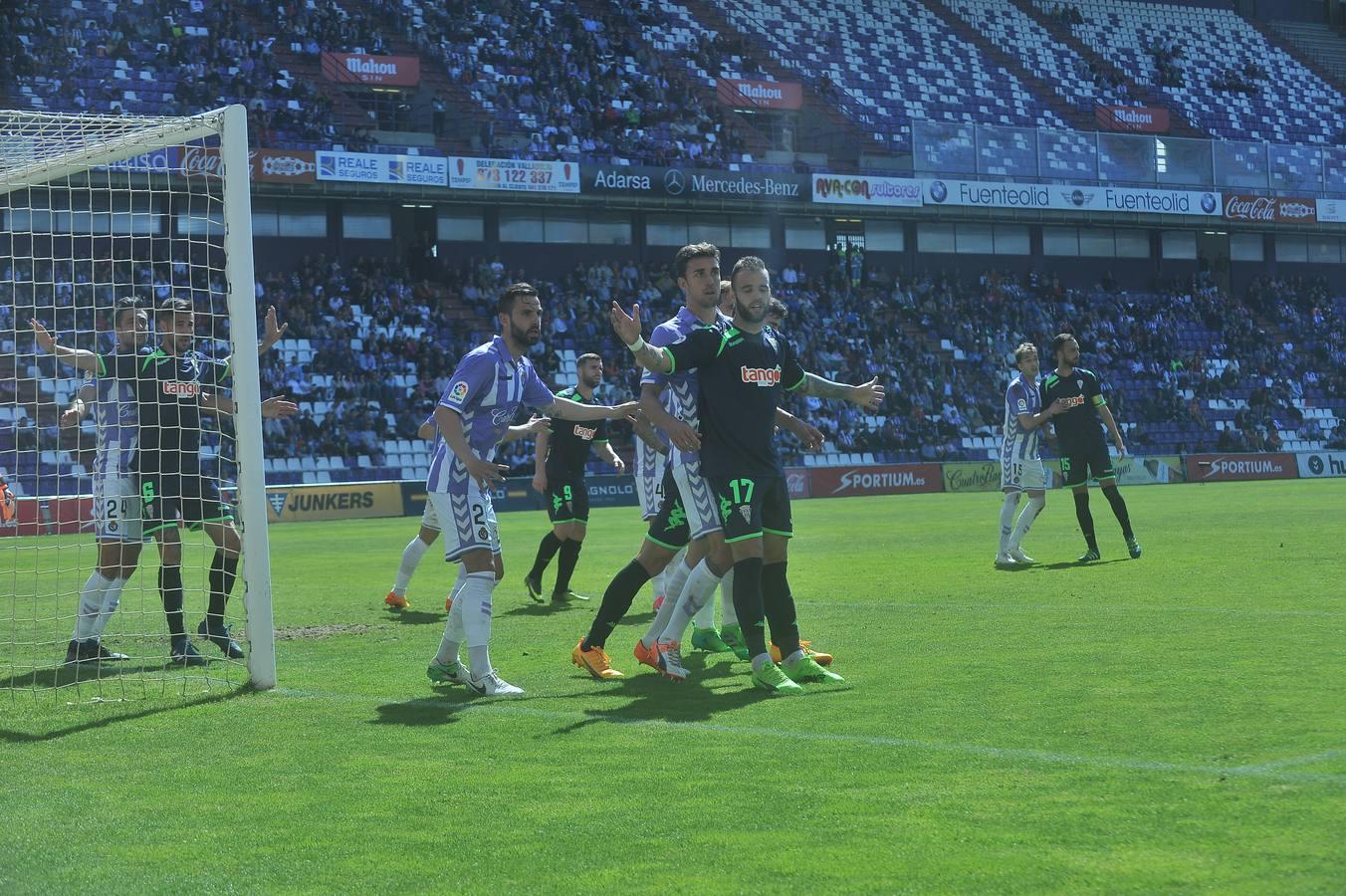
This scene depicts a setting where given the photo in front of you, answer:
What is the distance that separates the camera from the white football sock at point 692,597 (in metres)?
8.98

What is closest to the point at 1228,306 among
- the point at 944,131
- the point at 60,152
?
the point at 944,131

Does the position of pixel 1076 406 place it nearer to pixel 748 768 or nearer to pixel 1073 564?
pixel 1073 564

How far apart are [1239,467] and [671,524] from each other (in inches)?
1539

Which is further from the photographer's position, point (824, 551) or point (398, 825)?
point (824, 551)

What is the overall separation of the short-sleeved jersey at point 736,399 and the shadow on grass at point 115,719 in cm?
315

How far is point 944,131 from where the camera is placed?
1922 inches

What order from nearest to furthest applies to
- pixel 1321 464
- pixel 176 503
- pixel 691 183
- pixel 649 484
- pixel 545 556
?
pixel 176 503 < pixel 649 484 < pixel 545 556 < pixel 691 183 < pixel 1321 464

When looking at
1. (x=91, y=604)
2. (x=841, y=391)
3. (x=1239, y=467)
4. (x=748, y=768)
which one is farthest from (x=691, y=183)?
(x=748, y=768)

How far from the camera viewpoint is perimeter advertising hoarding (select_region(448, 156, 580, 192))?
41.8m

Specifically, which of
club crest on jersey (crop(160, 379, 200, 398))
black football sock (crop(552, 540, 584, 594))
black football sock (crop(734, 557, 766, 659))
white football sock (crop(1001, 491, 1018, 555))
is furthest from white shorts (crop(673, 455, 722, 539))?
white football sock (crop(1001, 491, 1018, 555))

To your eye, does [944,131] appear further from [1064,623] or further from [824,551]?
[1064,623]

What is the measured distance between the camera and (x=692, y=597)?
900cm

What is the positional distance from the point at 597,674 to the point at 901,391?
37.6 m

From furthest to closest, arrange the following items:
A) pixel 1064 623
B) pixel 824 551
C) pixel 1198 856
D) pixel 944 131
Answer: pixel 944 131 < pixel 824 551 < pixel 1064 623 < pixel 1198 856
